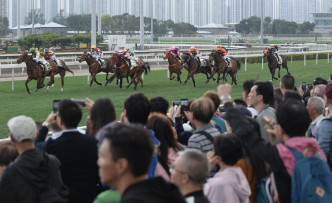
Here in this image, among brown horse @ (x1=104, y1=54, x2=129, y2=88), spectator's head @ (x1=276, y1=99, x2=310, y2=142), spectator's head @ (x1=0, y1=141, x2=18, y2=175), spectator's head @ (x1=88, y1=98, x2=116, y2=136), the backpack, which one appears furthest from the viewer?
brown horse @ (x1=104, y1=54, x2=129, y2=88)

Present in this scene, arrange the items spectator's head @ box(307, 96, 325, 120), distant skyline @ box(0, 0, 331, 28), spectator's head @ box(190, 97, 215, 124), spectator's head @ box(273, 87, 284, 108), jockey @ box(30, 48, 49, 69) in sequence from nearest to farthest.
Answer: spectator's head @ box(190, 97, 215, 124) → spectator's head @ box(307, 96, 325, 120) → spectator's head @ box(273, 87, 284, 108) → jockey @ box(30, 48, 49, 69) → distant skyline @ box(0, 0, 331, 28)

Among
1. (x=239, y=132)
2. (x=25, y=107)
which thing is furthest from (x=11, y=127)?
(x=25, y=107)

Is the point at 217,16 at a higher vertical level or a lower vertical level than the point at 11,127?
higher

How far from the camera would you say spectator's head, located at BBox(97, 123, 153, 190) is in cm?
257

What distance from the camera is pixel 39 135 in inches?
177

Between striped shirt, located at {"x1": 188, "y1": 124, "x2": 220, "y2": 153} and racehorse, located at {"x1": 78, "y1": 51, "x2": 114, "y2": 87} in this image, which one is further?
racehorse, located at {"x1": 78, "y1": 51, "x2": 114, "y2": 87}

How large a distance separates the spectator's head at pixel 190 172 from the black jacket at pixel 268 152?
390 millimetres

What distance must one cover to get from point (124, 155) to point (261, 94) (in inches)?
107

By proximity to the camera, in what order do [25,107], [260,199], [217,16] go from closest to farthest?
[260,199], [25,107], [217,16]

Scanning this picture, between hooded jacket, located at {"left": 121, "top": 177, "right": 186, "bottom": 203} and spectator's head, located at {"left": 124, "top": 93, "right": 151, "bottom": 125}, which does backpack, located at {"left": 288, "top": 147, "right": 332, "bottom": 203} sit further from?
spectator's head, located at {"left": 124, "top": 93, "right": 151, "bottom": 125}

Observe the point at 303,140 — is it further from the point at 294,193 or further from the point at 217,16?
the point at 217,16

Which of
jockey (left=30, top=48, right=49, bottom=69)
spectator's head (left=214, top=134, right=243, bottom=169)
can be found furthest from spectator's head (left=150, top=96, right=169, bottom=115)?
jockey (left=30, top=48, right=49, bottom=69)

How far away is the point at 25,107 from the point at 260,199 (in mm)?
9823

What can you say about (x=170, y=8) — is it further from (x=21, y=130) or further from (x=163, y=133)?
(x=21, y=130)
